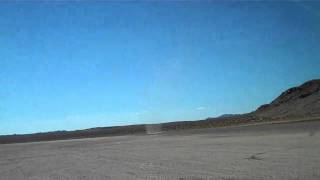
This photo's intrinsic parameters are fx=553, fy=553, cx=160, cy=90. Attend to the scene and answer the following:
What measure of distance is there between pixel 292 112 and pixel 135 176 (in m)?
88.5

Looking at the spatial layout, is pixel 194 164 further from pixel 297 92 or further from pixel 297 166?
pixel 297 92

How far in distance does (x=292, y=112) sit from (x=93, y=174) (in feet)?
287

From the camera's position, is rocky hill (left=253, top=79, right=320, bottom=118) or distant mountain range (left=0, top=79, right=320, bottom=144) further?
rocky hill (left=253, top=79, right=320, bottom=118)

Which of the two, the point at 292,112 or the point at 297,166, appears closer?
the point at 297,166

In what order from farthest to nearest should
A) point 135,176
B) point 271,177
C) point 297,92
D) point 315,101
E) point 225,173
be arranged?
point 297,92 < point 315,101 < point 135,176 < point 225,173 < point 271,177

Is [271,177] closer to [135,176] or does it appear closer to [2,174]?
[135,176]

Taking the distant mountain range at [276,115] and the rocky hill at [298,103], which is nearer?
the distant mountain range at [276,115]

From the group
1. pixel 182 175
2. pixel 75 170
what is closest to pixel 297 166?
pixel 182 175

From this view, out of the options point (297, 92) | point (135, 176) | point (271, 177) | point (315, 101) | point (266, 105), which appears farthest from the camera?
point (266, 105)

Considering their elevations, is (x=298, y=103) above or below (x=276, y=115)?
above

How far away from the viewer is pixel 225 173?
14.1m

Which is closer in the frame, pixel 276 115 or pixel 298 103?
pixel 276 115

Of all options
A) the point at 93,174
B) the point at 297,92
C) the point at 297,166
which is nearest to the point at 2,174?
the point at 93,174

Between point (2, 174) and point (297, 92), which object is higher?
point (297, 92)
